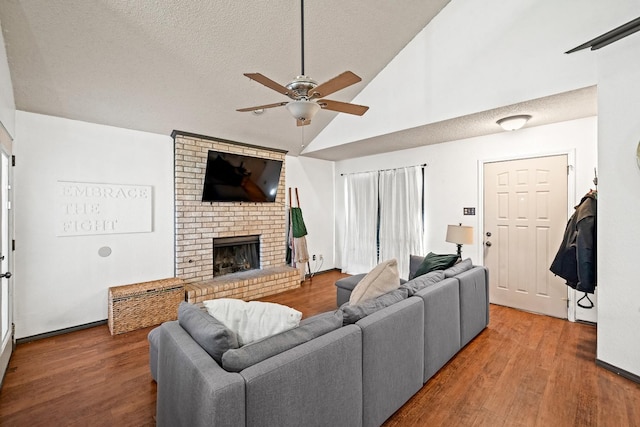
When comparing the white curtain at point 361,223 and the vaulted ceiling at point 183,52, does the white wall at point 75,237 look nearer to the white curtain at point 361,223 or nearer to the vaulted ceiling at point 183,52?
the vaulted ceiling at point 183,52

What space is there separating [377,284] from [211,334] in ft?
4.36

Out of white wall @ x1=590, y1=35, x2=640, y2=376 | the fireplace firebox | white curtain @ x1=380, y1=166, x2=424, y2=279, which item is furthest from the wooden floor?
white curtain @ x1=380, y1=166, x2=424, y2=279

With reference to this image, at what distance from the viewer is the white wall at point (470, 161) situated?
329 centimetres

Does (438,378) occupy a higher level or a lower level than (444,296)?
lower

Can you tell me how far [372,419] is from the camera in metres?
1.69

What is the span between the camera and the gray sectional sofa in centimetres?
114

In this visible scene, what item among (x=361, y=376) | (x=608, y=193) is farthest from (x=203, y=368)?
(x=608, y=193)

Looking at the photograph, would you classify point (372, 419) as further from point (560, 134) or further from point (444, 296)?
point (560, 134)

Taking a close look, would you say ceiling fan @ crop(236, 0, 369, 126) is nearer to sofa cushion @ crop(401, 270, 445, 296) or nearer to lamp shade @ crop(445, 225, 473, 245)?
sofa cushion @ crop(401, 270, 445, 296)

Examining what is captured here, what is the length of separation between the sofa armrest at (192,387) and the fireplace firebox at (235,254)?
9.49 ft

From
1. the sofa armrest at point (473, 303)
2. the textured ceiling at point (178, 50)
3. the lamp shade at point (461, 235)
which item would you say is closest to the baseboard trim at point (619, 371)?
the sofa armrest at point (473, 303)

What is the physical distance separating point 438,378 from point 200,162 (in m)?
3.86

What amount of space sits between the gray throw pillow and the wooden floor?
92 cm

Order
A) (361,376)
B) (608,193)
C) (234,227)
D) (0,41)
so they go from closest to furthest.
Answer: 1. (361,376)
2. (0,41)
3. (608,193)
4. (234,227)
